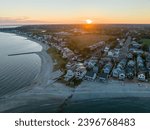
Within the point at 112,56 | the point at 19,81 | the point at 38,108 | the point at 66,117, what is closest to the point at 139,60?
the point at 112,56

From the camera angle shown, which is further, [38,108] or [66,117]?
[38,108]

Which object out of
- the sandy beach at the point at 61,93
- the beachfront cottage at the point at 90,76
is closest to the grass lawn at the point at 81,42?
the beachfront cottage at the point at 90,76

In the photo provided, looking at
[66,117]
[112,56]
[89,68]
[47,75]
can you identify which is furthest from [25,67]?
[66,117]

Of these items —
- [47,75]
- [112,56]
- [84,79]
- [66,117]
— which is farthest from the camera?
[112,56]

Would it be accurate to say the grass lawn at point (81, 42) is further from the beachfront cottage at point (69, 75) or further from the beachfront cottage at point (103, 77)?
the beachfront cottage at point (103, 77)

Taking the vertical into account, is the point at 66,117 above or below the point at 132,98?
above

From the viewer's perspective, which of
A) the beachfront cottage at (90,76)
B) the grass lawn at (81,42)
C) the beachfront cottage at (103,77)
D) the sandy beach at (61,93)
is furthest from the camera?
the grass lawn at (81,42)

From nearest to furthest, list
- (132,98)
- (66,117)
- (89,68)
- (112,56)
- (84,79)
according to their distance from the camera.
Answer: (66,117) < (132,98) < (84,79) < (89,68) < (112,56)

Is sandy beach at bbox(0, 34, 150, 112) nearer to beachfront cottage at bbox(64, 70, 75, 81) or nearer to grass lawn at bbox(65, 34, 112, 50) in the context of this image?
beachfront cottage at bbox(64, 70, 75, 81)

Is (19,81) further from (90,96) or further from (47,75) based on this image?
(90,96)

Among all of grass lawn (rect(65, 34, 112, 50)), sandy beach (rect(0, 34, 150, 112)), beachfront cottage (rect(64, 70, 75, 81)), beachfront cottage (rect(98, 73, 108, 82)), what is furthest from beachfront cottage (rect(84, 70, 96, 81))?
grass lawn (rect(65, 34, 112, 50))
